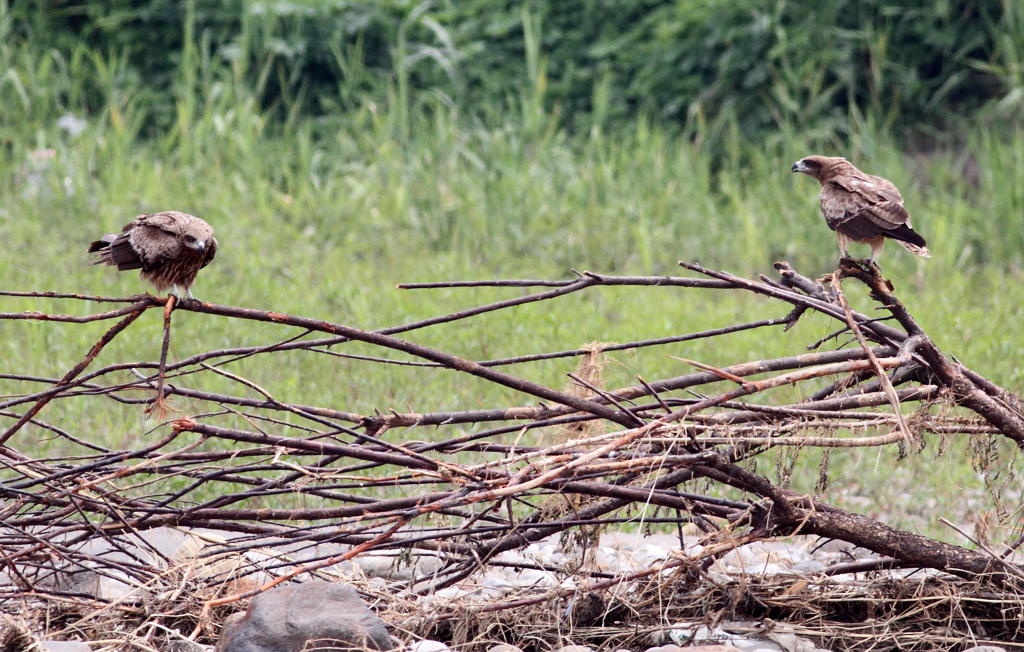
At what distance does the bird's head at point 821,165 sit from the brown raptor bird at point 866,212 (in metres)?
0.11

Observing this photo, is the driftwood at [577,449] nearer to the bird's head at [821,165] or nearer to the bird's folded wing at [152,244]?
the bird's folded wing at [152,244]

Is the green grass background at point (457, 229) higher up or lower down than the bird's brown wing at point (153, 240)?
lower down

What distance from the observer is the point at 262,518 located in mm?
2955

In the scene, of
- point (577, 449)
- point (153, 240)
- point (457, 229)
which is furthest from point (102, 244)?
point (457, 229)

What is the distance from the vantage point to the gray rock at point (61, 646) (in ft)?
8.76

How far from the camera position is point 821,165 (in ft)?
12.6

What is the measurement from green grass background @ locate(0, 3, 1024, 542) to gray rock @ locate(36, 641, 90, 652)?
2.17 meters

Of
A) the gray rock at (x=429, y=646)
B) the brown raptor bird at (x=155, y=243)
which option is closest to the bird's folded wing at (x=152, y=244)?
the brown raptor bird at (x=155, y=243)

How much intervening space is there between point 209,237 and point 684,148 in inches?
247

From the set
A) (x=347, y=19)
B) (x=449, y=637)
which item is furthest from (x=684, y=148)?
(x=449, y=637)

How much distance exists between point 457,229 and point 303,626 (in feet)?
16.7

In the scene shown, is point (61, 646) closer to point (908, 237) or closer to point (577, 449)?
point (577, 449)

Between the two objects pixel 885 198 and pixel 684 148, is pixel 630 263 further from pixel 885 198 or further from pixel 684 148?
pixel 885 198

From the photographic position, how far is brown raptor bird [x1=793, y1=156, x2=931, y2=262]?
10.9 ft
